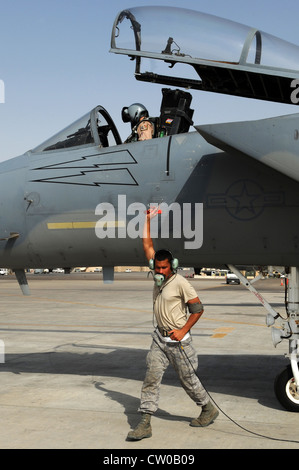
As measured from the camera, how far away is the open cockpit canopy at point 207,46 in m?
6.45

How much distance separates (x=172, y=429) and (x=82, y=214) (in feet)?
10.3

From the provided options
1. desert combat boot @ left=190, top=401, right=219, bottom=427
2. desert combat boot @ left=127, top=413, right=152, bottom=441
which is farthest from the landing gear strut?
desert combat boot @ left=127, top=413, right=152, bottom=441

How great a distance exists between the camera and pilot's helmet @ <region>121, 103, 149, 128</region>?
8.27 metres

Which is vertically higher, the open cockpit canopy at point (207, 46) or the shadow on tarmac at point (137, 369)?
the open cockpit canopy at point (207, 46)

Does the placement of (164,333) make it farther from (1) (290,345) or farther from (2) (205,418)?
(1) (290,345)

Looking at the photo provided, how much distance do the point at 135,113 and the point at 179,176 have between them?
1.64 meters

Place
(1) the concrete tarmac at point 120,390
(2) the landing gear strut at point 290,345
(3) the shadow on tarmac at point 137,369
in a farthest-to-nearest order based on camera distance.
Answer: (3) the shadow on tarmac at point 137,369, (2) the landing gear strut at point 290,345, (1) the concrete tarmac at point 120,390

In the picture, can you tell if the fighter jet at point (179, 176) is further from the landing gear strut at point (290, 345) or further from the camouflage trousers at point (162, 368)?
the camouflage trousers at point (162, 368)

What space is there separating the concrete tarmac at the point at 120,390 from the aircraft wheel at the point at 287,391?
0.38 ft

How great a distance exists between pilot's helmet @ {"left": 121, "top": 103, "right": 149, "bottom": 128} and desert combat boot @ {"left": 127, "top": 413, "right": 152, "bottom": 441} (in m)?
4.46

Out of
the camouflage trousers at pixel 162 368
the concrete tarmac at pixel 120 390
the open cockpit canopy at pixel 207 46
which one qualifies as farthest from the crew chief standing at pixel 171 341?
the open cockpit canopy at pixel 207 46

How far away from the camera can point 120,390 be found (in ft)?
27.5

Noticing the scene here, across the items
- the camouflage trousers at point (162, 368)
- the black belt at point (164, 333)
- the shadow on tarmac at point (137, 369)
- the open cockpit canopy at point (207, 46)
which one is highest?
the open cockpit canopy at point (207, 46)

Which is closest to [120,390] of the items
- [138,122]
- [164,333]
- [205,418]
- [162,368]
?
[205,418]
